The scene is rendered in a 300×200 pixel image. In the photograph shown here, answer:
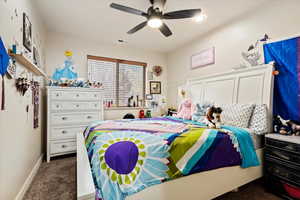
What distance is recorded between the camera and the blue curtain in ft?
5.82

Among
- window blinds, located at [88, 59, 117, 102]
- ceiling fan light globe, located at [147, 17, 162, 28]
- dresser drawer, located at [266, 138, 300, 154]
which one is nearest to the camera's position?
dresser drawer, located at [266, 138, 300, 154]

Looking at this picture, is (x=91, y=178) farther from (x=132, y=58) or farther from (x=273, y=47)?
(x=132, y=58)

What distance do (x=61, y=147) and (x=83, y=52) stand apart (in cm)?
215

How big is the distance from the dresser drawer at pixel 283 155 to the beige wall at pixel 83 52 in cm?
301

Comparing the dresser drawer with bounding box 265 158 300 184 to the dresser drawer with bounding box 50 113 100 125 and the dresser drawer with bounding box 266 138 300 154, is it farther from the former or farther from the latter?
the dresser drawer with bounding box 50 113 100 125

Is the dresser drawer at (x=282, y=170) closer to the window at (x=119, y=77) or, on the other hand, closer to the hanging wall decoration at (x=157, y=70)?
the window at (x=119, y=77)

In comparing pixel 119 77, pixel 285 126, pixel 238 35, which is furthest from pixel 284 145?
pixel 119 77

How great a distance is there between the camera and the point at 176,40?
11.4 ft

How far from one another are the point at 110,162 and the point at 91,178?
0.70 ft

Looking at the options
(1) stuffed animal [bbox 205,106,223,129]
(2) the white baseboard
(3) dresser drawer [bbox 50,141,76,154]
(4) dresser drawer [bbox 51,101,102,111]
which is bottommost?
→ (2) the white baseboard

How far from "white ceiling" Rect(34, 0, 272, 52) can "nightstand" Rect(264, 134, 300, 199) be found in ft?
6.64

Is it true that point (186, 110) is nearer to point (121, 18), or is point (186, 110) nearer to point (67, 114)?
point (121, 18)

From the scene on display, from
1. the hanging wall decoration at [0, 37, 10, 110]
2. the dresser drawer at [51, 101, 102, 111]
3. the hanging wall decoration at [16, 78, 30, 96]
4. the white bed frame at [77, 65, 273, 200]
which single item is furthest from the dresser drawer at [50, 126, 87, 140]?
the hanging wall decoration at [0, 37, 10, 110]

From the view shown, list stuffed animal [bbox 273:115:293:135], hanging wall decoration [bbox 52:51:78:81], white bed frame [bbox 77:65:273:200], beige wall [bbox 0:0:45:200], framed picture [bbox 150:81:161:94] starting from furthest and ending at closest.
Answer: framed picture [bbox 150:81:161:94] < hanging wall decoration [bbox 52:51:78:81] < stuffed animal [bbox 273:115:293:135] < beige wall [bbox 0:0:45:200] < white bed frame [bbox 77:65:273:200]
